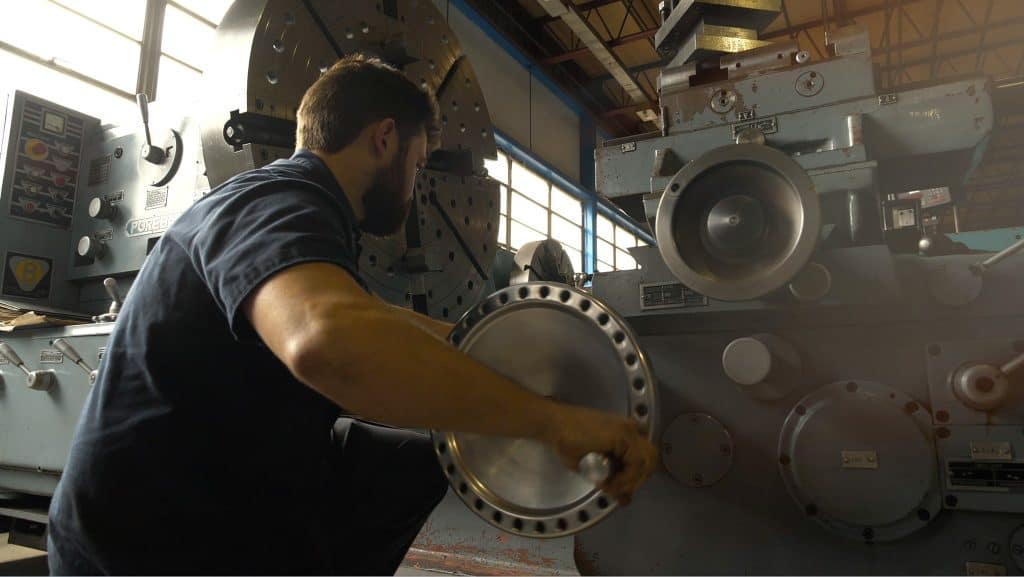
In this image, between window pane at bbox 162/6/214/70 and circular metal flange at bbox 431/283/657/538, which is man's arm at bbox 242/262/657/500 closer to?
circular metal flange at bbox 431/283/657/538

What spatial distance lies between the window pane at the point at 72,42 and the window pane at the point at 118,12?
0.14 ft

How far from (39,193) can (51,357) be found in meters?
0.71

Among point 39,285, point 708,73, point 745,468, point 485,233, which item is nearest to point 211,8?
point 39,285

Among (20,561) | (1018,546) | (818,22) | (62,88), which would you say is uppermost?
(818,22)

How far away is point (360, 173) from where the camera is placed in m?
1.19

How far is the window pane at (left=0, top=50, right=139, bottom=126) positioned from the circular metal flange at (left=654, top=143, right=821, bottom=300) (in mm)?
2570

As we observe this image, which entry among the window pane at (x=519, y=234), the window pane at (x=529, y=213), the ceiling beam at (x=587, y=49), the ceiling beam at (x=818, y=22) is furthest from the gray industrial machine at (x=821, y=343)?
the ceiling beam at (x=818, y=22)

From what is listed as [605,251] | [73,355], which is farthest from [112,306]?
[605,251]

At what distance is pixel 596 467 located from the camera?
75cm

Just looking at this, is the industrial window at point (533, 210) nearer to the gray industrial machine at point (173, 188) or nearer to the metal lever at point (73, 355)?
the gray industrial machine at point (173, 188)

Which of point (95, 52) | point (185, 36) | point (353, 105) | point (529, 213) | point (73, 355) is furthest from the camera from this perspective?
point (529, 213)

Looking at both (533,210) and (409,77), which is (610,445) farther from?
(533,210)

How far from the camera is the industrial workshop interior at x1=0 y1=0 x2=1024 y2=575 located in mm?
920

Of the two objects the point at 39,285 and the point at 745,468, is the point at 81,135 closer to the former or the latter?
the point at 39,285
